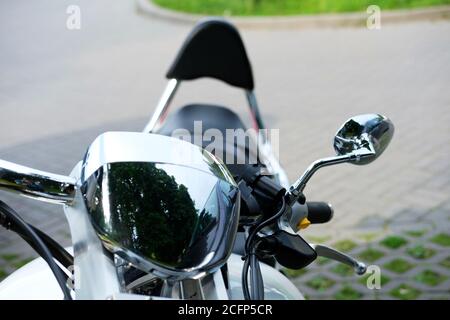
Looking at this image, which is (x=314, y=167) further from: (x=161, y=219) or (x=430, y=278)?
(x=430, y=278)

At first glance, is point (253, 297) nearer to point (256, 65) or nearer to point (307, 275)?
point (307, 275)

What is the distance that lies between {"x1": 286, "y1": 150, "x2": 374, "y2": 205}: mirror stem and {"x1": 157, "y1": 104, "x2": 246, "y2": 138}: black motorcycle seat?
3.16 ft

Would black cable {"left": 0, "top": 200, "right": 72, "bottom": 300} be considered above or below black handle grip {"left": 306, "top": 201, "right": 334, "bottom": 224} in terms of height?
above

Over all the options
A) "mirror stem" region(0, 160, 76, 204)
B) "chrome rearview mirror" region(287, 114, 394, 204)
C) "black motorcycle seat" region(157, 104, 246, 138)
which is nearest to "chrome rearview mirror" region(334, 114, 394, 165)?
"chrome rearview mirror" region(287, 114, 394, 204)

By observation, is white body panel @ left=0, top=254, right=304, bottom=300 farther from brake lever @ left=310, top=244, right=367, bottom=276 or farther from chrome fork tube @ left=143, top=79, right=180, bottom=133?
chrome fork tube @ left=143, top=79, right=180, bottom=133

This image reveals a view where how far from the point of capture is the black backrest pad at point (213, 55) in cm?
260

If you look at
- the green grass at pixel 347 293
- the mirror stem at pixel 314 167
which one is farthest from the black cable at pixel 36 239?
the green grass at pixel 347 293

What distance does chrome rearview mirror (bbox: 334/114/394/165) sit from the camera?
1313 mm

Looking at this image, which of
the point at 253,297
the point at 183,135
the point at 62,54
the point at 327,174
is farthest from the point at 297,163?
the point at 62,54

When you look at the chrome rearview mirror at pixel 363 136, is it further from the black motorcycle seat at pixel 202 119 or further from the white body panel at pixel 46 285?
the black motorcycle seat at pixel 202 119

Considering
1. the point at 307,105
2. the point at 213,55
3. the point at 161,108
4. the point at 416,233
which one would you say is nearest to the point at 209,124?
the point at 161,108

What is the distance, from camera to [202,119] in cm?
231

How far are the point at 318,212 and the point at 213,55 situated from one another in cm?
135
